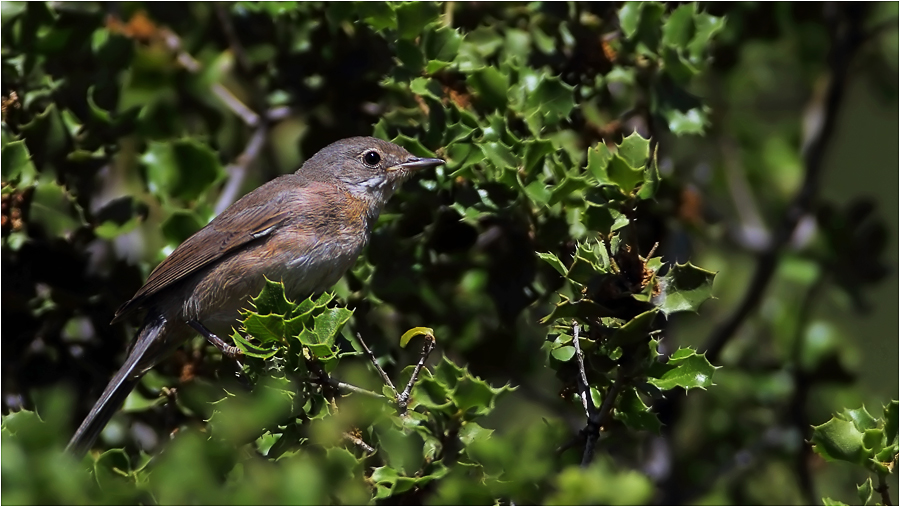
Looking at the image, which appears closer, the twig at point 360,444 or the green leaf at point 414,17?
the twig at point 360,444

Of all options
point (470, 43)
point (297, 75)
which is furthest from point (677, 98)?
point (297, 75)

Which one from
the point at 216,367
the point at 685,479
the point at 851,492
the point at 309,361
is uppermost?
the point at 309,361

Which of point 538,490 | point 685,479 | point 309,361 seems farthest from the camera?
point 685,479

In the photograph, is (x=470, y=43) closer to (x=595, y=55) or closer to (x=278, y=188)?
(x=595, y=55)

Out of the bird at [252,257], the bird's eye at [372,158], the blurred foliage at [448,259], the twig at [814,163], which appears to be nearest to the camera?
the blurred foliage at [448,259]

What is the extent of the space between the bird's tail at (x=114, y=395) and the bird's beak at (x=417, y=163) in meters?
1.30

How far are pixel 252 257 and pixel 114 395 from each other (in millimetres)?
851

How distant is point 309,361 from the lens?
2928 millimetres

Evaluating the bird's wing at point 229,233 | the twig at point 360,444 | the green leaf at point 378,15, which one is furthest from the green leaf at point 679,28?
the twig at point 360,444

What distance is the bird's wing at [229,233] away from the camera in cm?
405

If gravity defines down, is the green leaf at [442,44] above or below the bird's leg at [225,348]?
above

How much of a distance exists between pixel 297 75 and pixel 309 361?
6.45ft

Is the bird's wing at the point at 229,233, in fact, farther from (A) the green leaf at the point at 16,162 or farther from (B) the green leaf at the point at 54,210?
(A) the green leaf at the point at 16,162

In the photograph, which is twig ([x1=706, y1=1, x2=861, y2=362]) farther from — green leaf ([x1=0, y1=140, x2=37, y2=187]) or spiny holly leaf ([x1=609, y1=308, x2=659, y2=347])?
green leaf ([x1=0, y1=140, x2=37, y2=187])
